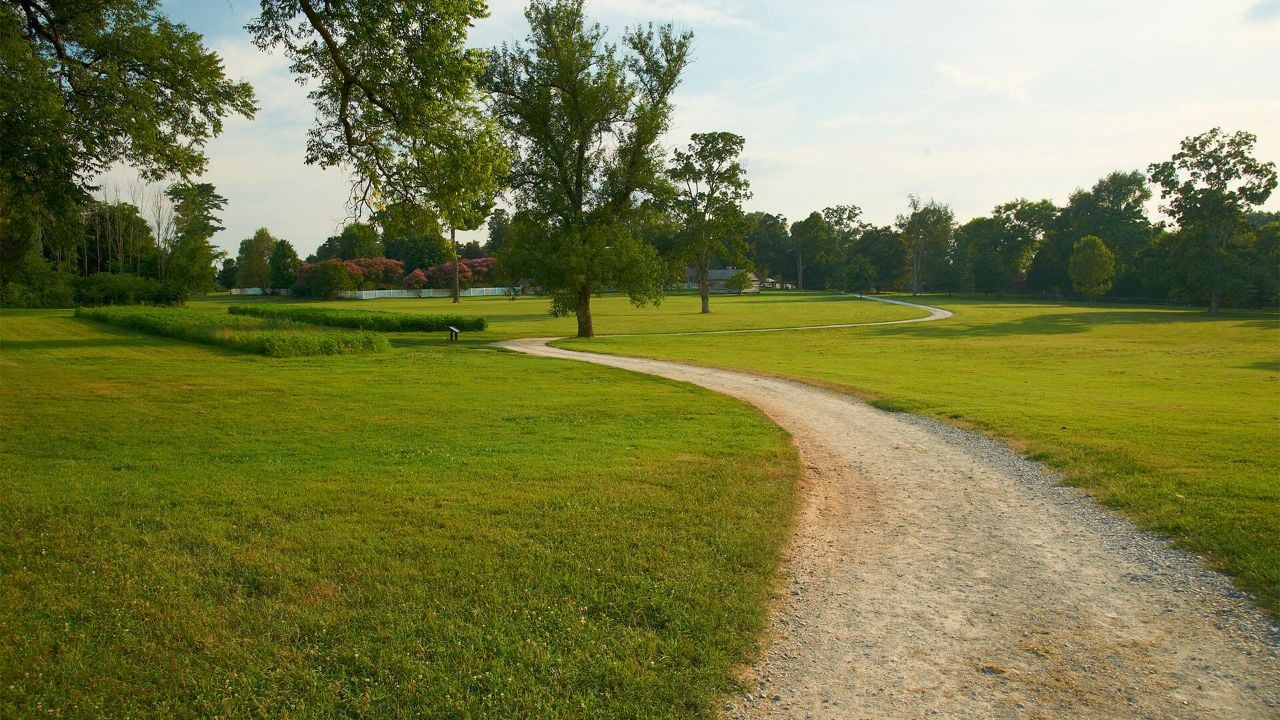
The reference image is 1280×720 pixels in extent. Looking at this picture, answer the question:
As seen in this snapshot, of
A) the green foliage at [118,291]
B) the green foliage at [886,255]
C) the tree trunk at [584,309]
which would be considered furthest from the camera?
the green foliage at [886,255]

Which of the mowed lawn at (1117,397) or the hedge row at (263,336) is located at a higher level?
the hedge row at (263,336)

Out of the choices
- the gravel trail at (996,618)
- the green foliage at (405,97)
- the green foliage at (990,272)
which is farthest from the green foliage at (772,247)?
the gravel trail at (996,618)

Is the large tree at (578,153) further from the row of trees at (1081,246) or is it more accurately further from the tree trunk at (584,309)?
the row of trees at (1081,246)

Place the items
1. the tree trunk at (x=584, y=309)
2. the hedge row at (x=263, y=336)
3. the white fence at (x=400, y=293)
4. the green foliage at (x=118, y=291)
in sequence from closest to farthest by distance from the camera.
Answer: the hedge row at (x=263, y=336)
the tree trunk at (x=584, y=309)
the green foliage at (x=118, y=291)
the white fence at (x=400, y=293)

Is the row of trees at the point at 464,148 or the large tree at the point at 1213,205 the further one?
the large tree at the point at 1213,205

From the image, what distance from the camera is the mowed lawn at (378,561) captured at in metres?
4.32

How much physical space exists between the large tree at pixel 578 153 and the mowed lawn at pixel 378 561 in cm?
2011

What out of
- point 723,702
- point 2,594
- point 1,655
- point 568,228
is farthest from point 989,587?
point 568,228

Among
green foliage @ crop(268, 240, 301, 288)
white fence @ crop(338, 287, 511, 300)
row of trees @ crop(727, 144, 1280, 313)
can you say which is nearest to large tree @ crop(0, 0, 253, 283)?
row of trees @ crop(727, 144, 1280, 313)

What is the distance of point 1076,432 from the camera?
38.3 ft

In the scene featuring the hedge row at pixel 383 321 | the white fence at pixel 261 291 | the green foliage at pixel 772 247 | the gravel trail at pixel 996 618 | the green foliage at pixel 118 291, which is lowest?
the gravel trail at pixel 996 618

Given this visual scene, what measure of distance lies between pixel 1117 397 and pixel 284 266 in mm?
102902

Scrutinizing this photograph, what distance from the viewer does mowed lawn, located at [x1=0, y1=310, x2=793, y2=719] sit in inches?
170

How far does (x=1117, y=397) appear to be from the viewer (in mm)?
16734
